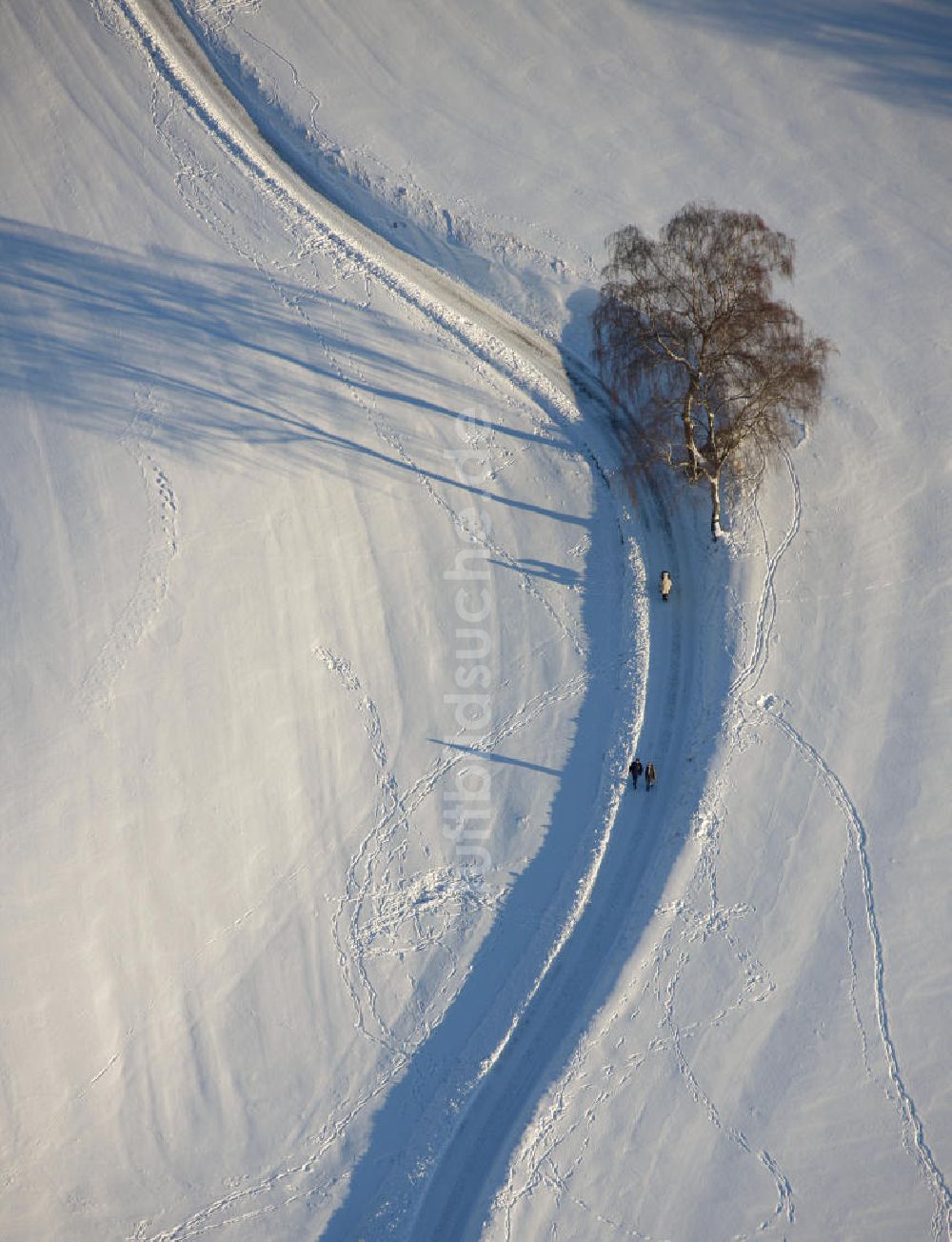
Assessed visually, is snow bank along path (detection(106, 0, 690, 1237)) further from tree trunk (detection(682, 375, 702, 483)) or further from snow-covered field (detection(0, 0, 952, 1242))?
tree trunk (detection(682, 375, 702, 483))

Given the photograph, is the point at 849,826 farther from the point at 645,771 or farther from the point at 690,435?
the point at 690,435

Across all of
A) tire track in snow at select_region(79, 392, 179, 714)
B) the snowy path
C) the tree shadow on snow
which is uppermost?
the tree shadow on snow

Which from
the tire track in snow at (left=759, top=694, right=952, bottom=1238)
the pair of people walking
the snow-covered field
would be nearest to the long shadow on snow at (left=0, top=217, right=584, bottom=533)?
the snow-covered field

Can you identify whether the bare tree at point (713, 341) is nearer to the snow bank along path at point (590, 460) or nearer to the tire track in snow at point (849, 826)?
the tire track in snow at point (849, 826)

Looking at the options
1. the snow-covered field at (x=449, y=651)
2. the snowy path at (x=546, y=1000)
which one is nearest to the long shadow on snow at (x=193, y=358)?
the snow-covered field at (x=449, y=651)

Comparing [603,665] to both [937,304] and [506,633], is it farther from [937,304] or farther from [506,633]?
[937,304]

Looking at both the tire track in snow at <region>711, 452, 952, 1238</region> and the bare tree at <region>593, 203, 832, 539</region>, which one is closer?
the tire track in snow at <region>711, 452, 952, 1238</region>

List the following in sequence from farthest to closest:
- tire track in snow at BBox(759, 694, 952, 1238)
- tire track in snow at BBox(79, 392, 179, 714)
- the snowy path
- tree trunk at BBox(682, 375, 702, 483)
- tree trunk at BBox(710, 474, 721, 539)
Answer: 1. tree trunk at BBox(710, 474, 721, 539)
2. tire track in snow at BBox(79, 392, 179, 714)
3. tree trunk at BBox(682, 375, 702, 483)
4. the snowy path
5. tire track in snow at BBox(759, 694, 952, 1238)
